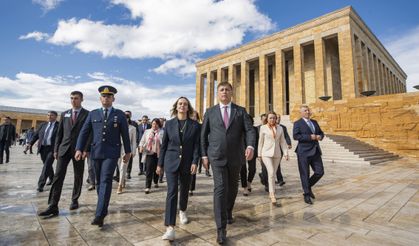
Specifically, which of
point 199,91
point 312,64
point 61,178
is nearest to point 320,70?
point 312,64

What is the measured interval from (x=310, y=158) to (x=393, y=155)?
1408 centimetres

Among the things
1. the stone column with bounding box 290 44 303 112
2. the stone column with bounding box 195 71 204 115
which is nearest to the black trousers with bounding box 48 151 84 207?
the stone column with bounding box 290 44 303 112

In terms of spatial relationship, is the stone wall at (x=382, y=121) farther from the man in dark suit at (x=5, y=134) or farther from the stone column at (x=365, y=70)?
the man in dark suit at (x=5, y=134)

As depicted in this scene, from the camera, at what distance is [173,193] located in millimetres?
2869

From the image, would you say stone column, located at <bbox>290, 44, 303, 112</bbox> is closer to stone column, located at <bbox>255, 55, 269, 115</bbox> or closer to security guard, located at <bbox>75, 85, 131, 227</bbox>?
stone column, located at <bbox>255, 55, 269, 115</bbox>

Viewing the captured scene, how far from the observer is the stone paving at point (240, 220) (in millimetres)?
2643

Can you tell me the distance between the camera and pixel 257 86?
3269 cm

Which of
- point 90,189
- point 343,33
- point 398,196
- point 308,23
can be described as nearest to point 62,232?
point 90,189

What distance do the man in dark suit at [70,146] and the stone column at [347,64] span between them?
2303cm

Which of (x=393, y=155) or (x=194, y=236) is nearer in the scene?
(x=194, y=236)

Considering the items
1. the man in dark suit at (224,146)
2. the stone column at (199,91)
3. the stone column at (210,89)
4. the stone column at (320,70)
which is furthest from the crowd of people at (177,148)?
the stone column at (199,91)

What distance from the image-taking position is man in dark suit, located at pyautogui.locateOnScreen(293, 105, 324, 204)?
14.4ft

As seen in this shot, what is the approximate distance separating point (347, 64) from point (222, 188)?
935 inches

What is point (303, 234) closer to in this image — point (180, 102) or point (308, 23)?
point (180, 102)
